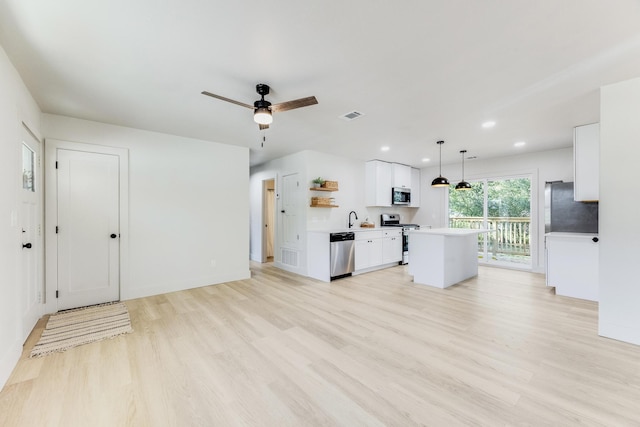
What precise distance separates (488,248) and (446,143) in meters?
3.14

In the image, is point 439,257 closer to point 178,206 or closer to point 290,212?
point 290,212

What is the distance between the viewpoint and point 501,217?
616cm

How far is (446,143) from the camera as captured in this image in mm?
4844

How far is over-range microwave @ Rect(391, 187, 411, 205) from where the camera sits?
263 inches

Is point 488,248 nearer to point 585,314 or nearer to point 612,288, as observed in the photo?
point 585,314

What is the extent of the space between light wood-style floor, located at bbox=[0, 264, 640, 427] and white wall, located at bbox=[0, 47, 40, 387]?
266 mm

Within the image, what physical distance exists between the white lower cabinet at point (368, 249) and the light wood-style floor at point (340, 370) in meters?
1.86

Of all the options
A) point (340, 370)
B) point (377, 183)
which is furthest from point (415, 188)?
point (340, 370)

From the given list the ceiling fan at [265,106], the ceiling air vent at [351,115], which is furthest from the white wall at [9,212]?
the ceiling air vent at [351,115]

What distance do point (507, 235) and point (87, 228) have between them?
7942 millimetres

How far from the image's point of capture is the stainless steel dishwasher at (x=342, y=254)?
16.3 ft

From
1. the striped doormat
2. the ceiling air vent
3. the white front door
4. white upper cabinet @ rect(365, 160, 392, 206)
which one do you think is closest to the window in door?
the white front door

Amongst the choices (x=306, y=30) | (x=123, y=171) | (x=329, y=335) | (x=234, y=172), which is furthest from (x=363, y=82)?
(x=123, y=171)

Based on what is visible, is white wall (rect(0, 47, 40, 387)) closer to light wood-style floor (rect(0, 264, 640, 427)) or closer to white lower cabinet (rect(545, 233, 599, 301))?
light wood-style floor (rect(0, 264, 640, 427))
